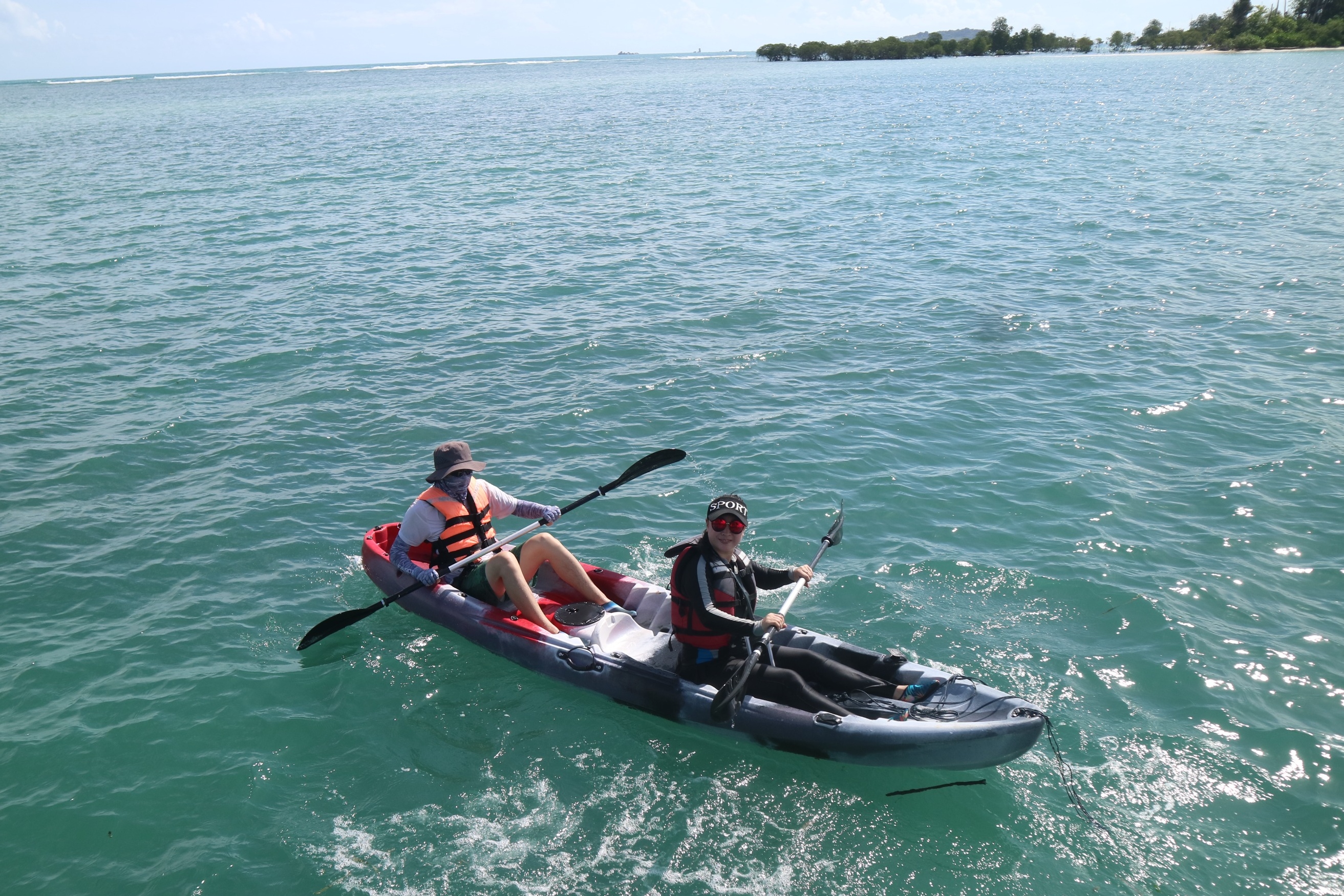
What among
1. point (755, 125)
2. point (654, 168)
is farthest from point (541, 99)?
point (654, 168)

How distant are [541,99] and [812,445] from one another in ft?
205

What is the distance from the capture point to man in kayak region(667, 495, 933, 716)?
681 cm

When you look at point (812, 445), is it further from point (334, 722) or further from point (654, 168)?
point (654, 168)

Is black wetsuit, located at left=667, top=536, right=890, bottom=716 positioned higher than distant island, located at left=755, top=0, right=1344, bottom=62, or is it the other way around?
distant island, located at left=755, top=0, right=1344, bottom=62

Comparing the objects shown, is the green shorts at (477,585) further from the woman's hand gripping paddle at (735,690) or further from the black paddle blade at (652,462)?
the woman's hand gripping paddle at (735,690)

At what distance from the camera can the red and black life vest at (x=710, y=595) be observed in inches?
271

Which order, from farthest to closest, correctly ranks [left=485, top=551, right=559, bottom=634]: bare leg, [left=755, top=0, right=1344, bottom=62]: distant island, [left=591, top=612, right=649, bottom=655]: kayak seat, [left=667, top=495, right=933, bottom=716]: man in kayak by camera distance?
1. [left=755, top=0, right=1344, bottom=62]: distant island
2. [left=485, top=551, right=559, bottom=634]: bare leg
3. [left=591, top=612, right=649, bottom=655]: kayak seat
4. [left=667, top=495, right=933, bottom=716]: man in kayak

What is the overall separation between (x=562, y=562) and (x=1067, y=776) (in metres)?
4.43

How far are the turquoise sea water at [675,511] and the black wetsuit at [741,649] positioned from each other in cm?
50

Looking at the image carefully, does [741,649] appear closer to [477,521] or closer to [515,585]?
[515,585]

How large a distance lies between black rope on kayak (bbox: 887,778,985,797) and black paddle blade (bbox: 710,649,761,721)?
127 centimetres

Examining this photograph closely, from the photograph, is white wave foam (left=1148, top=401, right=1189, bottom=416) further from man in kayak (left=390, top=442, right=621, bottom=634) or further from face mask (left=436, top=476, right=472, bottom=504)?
face mask (left=436, top=476, right=472, bottom=504)

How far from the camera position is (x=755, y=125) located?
44.4m

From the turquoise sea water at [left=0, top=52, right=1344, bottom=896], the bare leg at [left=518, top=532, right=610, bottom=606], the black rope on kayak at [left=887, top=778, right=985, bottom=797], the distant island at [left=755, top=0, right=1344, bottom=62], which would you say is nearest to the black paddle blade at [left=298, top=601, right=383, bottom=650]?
the turquoise sea water at [left=0, top=52, right=1344, bottom=896]
